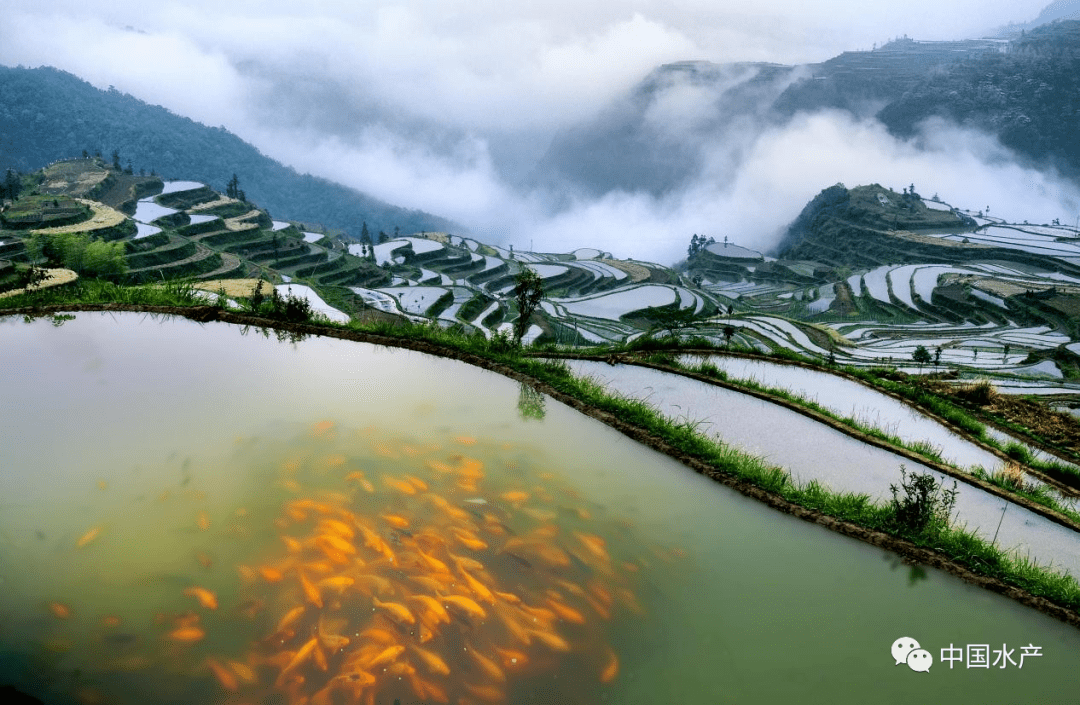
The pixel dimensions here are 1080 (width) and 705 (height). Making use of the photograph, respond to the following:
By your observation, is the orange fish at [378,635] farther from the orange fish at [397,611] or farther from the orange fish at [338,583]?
the orange fish at [338,583]

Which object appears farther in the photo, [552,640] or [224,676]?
[552,640]

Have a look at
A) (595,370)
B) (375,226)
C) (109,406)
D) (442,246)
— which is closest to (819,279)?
(442,246)

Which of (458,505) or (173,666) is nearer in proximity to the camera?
(173,666)

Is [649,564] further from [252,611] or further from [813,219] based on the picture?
[813,219]

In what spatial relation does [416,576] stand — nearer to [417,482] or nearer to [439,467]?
[417,482]

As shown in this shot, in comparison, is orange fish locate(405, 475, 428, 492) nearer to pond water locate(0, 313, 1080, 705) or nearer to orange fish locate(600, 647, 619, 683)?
pond water locate(0, 313, 1080, 705)

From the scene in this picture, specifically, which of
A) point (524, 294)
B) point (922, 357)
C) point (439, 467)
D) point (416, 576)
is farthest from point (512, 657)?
point (922, 357)
